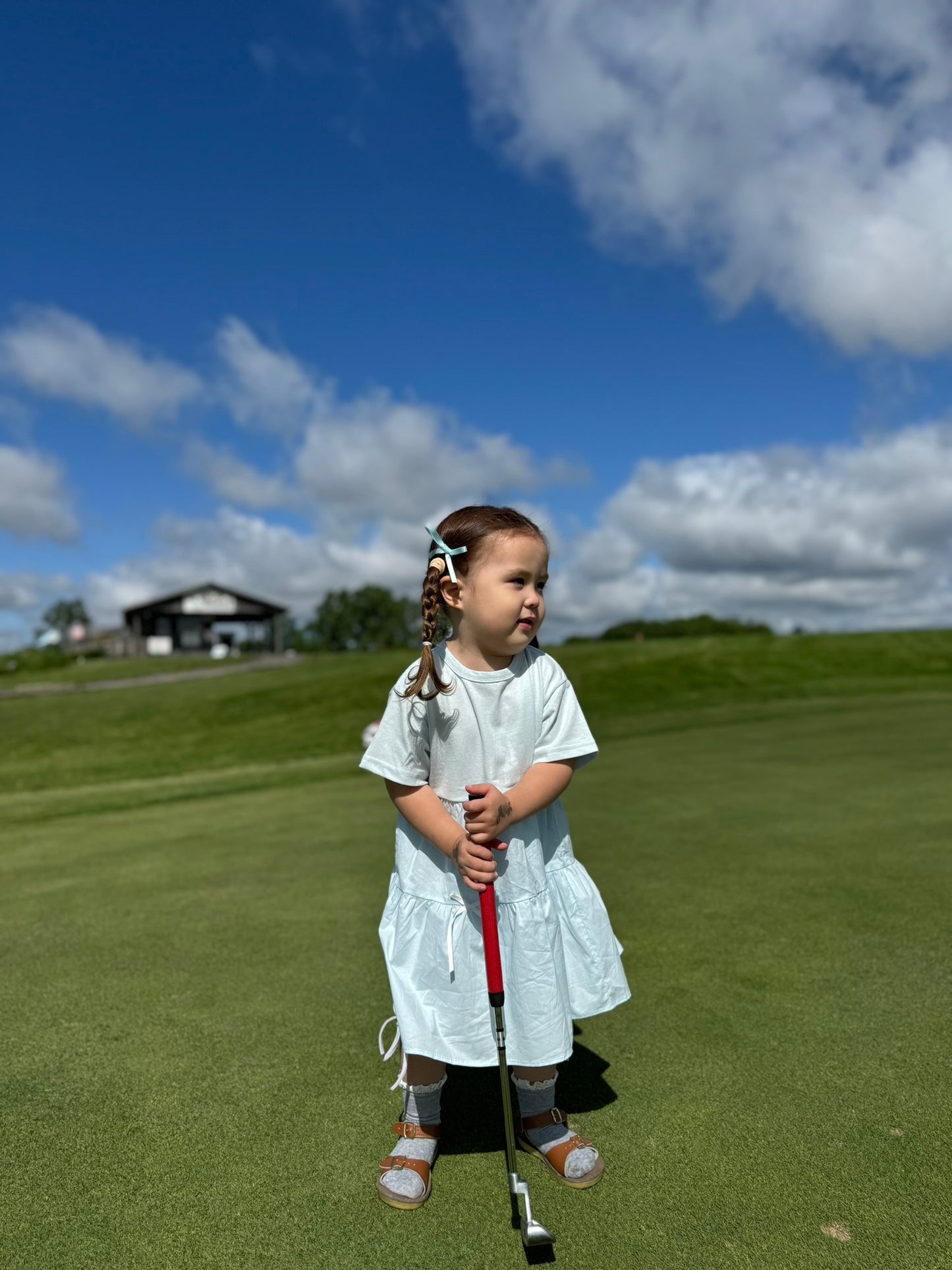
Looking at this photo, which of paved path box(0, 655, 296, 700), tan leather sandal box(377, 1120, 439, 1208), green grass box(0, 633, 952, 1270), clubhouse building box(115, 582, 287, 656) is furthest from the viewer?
clubhouse building box(115, 582, 287, 656)

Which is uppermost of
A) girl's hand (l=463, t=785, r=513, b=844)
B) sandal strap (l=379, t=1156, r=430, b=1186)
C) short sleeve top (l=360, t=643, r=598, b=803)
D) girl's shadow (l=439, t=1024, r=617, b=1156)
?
short sleeve top (l=360, t=643, r=598, b=803)

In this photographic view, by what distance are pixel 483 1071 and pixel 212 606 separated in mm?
50041

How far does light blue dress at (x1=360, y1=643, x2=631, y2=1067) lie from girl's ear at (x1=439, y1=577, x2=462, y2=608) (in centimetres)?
13

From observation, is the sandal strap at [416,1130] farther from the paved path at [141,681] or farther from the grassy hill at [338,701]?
the paved path at [141,681]

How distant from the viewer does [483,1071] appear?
116 inches

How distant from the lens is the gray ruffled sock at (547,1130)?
2.14m

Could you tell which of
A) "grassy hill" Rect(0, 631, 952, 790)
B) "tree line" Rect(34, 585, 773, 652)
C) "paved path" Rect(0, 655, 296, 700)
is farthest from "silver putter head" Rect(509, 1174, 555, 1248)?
"tree line" Rect(34, 585, 773, 652)

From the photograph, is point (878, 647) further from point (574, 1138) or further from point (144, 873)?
point (574, 1138)

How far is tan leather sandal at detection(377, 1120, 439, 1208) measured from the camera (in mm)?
2041

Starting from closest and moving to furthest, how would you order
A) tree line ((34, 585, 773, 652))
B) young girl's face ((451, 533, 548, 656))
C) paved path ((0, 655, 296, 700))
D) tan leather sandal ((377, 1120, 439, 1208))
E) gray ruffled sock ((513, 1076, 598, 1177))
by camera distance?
tan leather sandal ((377, 1120, 439, 1208)) < gray ruffled sock ((513, 1076, 598, 1177)) < young girl's face ((451, 533, 548, 656)) < paved path ((0, 655, 296, 700)) < tree line ((34, 585, 773, 652))

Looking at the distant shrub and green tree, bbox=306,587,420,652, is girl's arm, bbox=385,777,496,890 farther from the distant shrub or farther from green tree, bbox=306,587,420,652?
green tree, bbox=306,587,420,652

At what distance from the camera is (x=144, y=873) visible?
5227 millimetres

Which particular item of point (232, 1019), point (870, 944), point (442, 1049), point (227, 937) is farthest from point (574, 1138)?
point (227, 937)

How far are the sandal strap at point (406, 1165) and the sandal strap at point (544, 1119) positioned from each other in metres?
0.31
